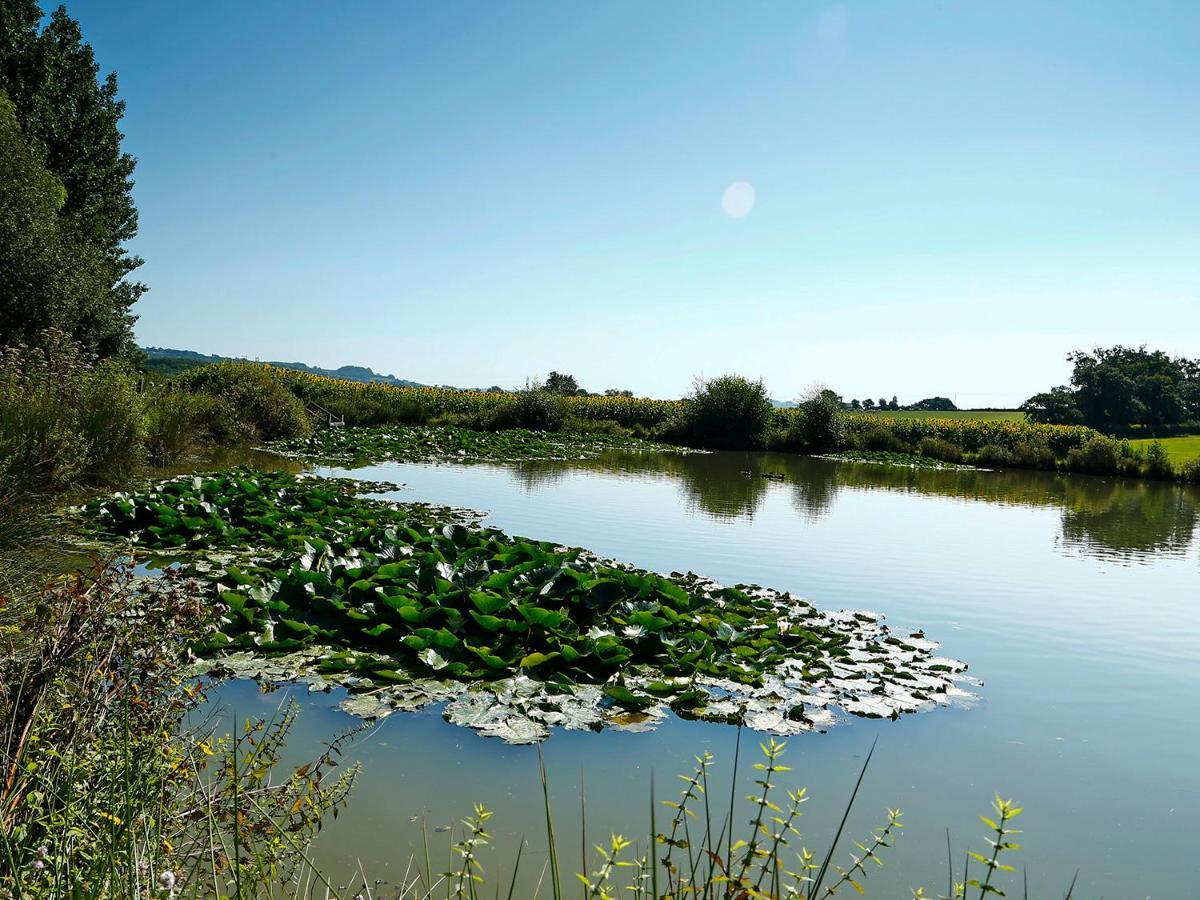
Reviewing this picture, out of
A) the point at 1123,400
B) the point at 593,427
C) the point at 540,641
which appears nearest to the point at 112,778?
the point at 540,641

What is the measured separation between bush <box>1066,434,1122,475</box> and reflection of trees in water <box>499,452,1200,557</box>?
1.60 meters

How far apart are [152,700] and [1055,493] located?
2339 centimetres

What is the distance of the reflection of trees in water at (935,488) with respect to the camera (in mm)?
14195

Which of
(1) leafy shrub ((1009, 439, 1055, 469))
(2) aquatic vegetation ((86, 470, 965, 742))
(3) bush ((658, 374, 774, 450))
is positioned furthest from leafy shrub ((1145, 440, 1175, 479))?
(2) aquatic vegetation ((86, 470, 965, 742))

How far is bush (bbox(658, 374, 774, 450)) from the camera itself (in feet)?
109

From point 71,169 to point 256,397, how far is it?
8417 millimetres

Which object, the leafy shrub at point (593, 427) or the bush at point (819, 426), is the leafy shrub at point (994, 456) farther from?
the leafy shrub at point (593, 427)

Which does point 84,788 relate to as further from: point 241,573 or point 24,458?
point 24,458

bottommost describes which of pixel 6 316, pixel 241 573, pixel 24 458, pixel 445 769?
pixel 445 769

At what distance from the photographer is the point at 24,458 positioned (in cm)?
688

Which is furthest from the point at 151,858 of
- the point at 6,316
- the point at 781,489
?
the point at 6,316

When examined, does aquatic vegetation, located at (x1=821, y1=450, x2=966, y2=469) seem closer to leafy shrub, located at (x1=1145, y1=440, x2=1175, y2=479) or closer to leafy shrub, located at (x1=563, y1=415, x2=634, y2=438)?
leafy shrub, located at (x1=1145, y1=440, x2=1175, y2=479)

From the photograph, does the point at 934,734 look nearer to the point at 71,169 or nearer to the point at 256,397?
the point at 256,397

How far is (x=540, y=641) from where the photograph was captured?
550cm
